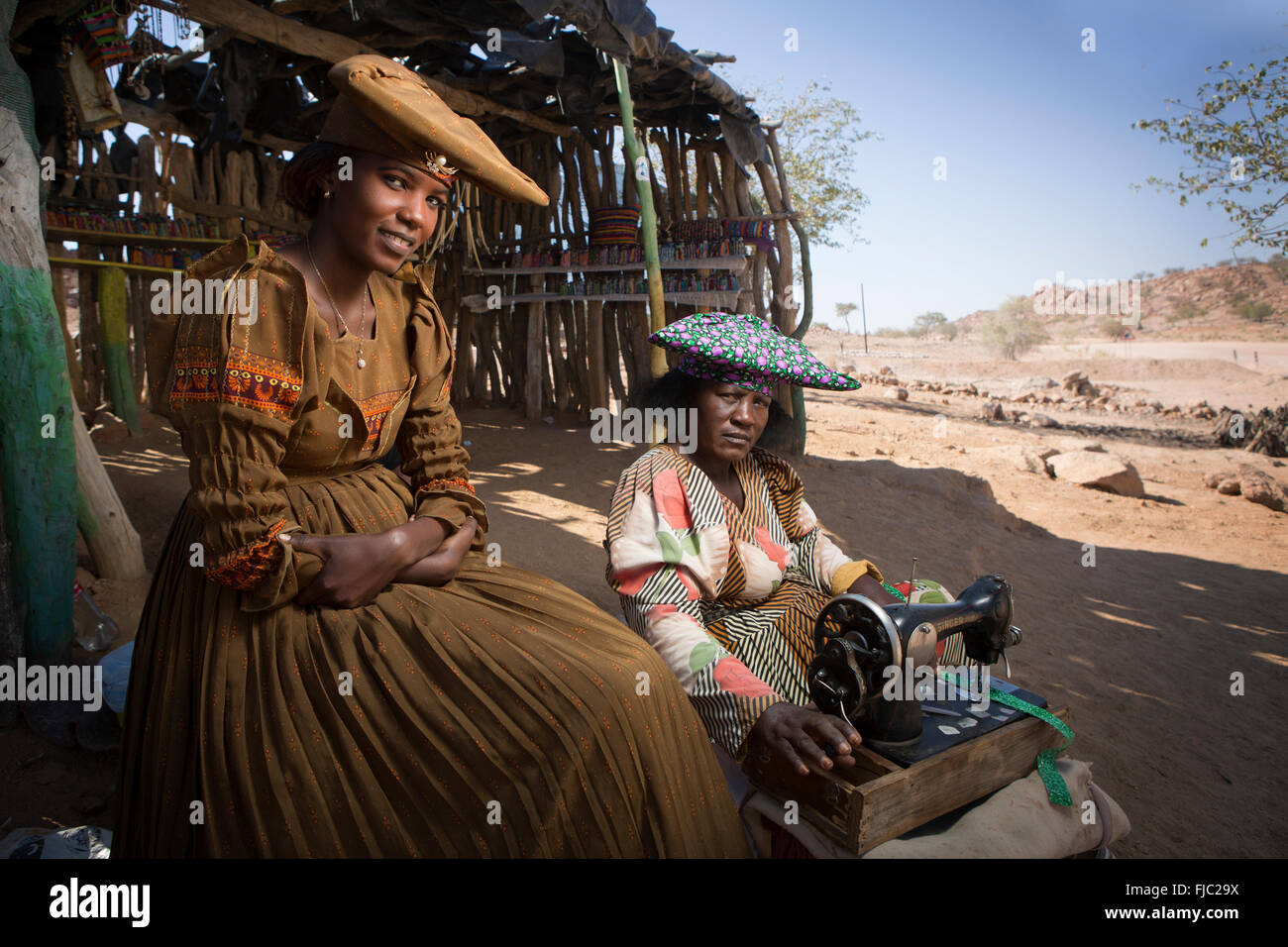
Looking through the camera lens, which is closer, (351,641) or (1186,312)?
(351,641)

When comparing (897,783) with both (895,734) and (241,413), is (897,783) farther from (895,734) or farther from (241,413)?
(241,413)

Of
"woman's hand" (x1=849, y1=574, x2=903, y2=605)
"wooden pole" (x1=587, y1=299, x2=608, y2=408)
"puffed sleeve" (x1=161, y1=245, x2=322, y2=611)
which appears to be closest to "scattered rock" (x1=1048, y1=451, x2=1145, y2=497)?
"wooden pole" (x1=587, y1=299, x2=608, y2=408)

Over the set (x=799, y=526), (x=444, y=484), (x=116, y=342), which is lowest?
(x=799, y=526)

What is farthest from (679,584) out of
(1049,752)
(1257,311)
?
(1257,311)

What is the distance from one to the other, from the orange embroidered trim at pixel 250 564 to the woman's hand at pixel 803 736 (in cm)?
123

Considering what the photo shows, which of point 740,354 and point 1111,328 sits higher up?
point 1111,328

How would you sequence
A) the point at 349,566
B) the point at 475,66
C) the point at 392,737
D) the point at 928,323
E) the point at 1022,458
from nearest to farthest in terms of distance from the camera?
the point at 392,737, the point at 349,566, the point at 475,66, the point at 1022,458, the point at 928,323

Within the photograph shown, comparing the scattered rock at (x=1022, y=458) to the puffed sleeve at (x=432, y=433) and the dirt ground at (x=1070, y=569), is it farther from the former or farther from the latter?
the puffed sleeve at (x=432, y=433)

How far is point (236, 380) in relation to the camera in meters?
1.55

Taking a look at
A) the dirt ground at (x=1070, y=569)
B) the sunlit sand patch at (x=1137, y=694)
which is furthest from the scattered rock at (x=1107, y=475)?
the sunlit sand patch at (x=1137, y=694)

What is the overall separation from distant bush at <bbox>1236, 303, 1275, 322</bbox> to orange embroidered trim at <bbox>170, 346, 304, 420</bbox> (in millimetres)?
36451

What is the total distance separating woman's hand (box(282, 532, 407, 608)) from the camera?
160cm

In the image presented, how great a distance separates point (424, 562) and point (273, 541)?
0.35 metres

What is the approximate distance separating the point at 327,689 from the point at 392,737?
0.53 ft
